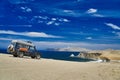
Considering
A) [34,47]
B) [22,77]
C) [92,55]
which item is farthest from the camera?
[92,55]

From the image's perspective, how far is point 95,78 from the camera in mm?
18859

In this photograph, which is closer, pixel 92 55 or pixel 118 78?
pixel 118 78

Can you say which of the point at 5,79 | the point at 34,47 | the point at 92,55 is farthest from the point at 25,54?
the point at 92,55

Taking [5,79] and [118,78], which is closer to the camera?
[5,79]

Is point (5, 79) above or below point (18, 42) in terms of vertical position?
below

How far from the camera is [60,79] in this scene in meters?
17.0

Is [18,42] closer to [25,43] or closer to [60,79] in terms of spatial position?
[25,43]

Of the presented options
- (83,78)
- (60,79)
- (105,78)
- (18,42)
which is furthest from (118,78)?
(18,42)

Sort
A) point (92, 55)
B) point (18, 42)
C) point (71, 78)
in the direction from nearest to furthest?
point (71, 78)
point (18, 42)
point (92, 55)

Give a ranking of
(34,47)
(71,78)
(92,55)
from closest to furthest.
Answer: (71,78) < (34,47) < (92,55)

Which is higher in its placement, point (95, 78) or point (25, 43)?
point (25, 43)

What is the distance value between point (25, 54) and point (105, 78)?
22599mm

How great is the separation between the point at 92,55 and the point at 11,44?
15631 centimetres

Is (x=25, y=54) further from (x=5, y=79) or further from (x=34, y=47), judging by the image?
(x=5, y=79)
